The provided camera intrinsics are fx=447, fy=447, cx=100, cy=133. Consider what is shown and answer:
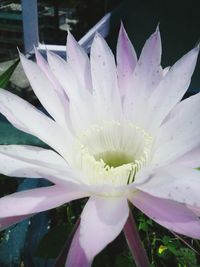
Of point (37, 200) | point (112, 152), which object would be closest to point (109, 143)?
point (112, 152)

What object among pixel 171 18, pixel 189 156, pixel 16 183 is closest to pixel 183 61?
pixel 189 156

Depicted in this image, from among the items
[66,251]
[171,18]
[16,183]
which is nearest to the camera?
[66,251]

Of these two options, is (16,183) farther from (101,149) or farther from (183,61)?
(183,61)

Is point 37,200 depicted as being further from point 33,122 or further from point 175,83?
point 175,83

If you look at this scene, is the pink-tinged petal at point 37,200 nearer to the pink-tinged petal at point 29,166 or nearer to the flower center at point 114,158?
the pink-tinged petal at point 29,166

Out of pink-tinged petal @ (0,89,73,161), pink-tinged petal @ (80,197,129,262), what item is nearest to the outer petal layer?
pink-tinged petal @ (80,197,129,262)

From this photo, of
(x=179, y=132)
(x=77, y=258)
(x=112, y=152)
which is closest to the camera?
(x=77, y=258)
